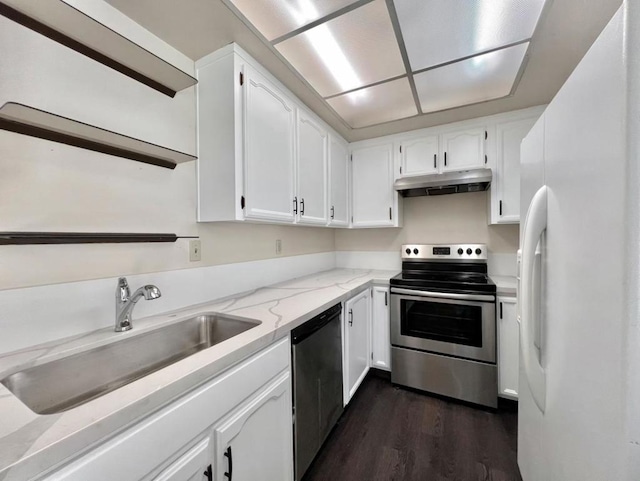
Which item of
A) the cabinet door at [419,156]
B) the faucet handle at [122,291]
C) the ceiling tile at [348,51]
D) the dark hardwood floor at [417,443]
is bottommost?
the dark hardwood floor at [417,443]

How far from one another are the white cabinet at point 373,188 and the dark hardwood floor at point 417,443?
1574mm

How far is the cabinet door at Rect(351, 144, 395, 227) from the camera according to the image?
2598mm

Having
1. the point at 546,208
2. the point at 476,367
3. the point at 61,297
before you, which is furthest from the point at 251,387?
the point at 476,367

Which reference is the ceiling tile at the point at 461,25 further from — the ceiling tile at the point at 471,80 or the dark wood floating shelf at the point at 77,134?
the dark wood floating shelf at the point at 77,134

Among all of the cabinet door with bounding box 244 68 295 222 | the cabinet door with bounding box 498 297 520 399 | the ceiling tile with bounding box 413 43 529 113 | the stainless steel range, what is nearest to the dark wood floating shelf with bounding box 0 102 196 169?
the cabinet door with bounding box 244 68 295 222

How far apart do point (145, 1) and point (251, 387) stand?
1.64 m

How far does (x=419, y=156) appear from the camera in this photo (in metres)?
2.47

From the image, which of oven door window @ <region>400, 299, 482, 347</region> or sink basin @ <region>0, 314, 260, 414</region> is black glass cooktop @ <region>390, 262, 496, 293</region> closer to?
oven door window @ <region>400, 299, 482, 347</region>

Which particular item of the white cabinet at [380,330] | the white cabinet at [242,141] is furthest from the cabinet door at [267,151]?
the white cabinet at [380,330]

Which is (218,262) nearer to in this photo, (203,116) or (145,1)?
(203,116)

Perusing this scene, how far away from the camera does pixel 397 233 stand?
2854 mm

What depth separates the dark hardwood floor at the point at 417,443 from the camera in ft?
4.68

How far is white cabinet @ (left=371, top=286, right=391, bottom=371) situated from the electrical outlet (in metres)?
1.47

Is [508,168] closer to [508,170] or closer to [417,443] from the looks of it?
[508,170]
